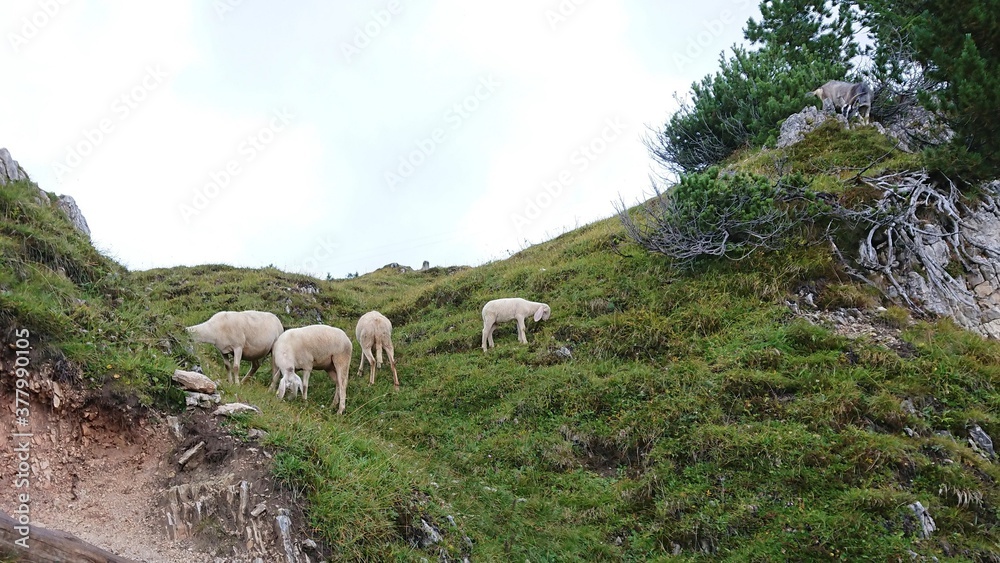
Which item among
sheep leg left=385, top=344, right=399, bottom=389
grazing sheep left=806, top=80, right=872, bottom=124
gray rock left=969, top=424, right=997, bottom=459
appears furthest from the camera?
grazing sheep left=806, top=80, right=872, bottom=124

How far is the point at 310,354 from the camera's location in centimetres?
1237

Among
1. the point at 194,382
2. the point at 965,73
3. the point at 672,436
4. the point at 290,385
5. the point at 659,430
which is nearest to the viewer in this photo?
the point at 194,382

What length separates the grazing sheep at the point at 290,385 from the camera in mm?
11900

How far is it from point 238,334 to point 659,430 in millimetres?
8541

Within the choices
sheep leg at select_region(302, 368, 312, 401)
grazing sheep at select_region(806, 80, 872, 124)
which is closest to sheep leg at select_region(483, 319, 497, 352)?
sheep leg at select_region(302, 368, 312, 401)

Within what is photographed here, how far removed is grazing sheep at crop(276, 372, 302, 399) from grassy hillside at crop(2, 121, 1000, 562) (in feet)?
1.67

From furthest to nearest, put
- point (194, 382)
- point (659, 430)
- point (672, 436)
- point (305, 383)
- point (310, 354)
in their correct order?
1. point (305, 383)
2. point (310, 354)
3. point (659, 430)
4. point (672, 436)
5. point (194, 382)

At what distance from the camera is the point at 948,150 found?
46.0 feet

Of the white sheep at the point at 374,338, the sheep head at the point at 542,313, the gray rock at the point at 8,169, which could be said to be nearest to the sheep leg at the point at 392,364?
the white sheep at the point at 374,338

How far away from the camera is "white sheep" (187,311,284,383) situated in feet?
40.5

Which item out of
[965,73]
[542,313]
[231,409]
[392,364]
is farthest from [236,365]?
[965,73]

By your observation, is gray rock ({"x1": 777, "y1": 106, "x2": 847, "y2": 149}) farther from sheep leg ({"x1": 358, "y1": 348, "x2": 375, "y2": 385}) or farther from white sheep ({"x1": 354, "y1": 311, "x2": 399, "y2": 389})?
sheep leg ({"x1": 358, "y1": 348, "x2": 375, "y2": 385})

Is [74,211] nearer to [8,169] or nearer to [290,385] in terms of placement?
[8,169]

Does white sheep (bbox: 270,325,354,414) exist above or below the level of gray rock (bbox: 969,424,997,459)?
above
